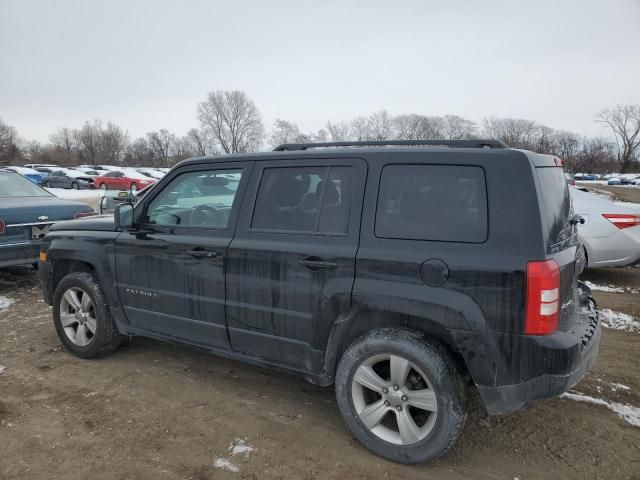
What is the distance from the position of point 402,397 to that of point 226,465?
3.69 feet

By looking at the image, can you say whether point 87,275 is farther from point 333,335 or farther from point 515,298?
point 515,298

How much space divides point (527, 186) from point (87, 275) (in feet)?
12.1

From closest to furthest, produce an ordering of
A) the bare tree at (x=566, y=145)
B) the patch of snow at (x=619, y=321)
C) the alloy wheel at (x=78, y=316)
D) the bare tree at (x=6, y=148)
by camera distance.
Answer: the alloy wheel at (x=78, y=316), the patch of snow at (x=619, y=321), the bare tree at (x=6, y=148), the bare tree at (x=566, y=145)

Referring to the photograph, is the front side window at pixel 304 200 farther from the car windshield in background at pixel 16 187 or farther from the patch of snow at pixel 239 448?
the car windshield in background at pixel 16 187

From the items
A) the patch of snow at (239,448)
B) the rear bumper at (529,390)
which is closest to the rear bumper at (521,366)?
the rear bumper at (529,390)

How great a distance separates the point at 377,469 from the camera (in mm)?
2744

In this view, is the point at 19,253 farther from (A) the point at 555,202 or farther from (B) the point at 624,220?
(B) the point at 624,220

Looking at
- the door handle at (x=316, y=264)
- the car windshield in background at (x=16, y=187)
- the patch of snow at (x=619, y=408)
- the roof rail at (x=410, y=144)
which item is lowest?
the patch of snow at (x=619, y=408)

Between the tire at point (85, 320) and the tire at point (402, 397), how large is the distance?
2344 millimetres

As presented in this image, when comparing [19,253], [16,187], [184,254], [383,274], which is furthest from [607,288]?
[16,187]

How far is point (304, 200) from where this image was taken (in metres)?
3.17

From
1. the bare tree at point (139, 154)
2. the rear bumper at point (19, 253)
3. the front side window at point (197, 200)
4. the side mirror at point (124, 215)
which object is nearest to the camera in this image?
the front side window at point (197, 200)

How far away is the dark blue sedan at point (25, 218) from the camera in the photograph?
20.0 feet

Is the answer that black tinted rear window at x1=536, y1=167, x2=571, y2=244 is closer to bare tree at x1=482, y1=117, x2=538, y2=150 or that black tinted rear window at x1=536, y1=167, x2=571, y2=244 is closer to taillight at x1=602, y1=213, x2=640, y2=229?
taillight at x1=602, y1=213, x2=640, y2=229
